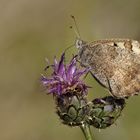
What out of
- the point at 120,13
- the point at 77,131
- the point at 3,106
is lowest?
the point at 77,131

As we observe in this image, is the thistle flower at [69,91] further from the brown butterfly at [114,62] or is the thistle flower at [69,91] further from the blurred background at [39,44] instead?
the blurred background at [39,44]

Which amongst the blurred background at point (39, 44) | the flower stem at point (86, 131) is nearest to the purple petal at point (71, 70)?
the flower stem at point (86, 131)

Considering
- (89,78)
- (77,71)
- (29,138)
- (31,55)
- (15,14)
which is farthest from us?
(15,14)

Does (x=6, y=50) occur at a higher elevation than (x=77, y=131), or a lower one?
higher

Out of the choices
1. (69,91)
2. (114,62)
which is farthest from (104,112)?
(114,62)

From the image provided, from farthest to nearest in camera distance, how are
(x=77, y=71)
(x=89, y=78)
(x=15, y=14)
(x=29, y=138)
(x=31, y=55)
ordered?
(x=15, y=14) < (x=31, y=55) < (x=29, y=138) < (x=89, y=78) < (x=77, y=71)

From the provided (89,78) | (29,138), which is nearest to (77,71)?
(89,78)

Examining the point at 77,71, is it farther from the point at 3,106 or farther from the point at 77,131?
the point at 3,106
